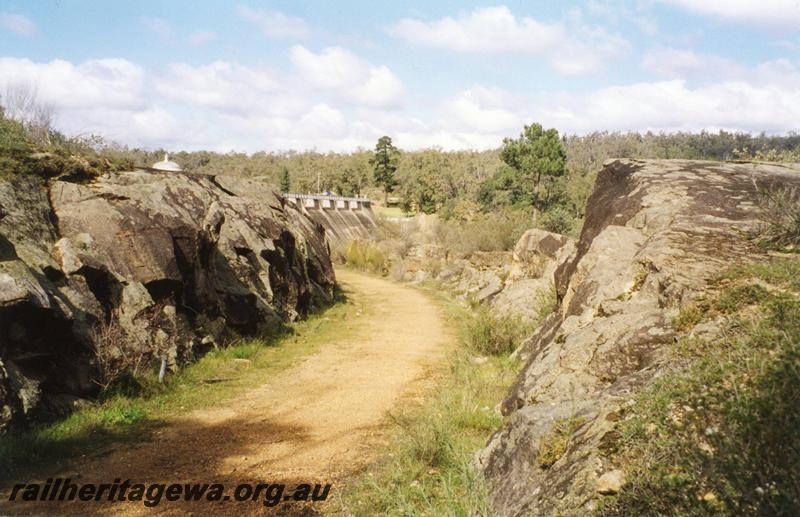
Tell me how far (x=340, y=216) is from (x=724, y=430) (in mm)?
29812

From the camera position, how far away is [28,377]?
5.36m

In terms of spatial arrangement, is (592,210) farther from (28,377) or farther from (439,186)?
(439,186)

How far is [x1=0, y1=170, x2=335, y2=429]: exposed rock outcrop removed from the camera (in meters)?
5.57

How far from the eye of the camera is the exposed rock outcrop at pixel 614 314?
8.90ft

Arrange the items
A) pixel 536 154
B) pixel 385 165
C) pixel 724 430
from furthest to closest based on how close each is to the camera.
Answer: pixel 385 165 → pixel 536 154 → pixel 724 430

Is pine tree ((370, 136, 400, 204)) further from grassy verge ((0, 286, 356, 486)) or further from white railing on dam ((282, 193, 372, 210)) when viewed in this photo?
grassy verge ((0, 286, 356, 486))

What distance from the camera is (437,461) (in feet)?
15.1

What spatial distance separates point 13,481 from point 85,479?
0.56 meters

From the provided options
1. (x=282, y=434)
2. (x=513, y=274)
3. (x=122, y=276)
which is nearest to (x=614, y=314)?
(x=282, y=434)

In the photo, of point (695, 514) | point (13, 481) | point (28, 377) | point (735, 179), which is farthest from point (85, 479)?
point (735, 179)

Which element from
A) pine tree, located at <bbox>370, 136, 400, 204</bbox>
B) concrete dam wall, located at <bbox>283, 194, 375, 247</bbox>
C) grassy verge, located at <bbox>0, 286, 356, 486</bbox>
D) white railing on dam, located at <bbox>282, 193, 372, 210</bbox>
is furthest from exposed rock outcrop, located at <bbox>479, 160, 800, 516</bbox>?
pine tree, located at <bbox>370, 136, 400, 204</bbox>

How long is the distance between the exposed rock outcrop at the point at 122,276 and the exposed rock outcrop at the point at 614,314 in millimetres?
5117

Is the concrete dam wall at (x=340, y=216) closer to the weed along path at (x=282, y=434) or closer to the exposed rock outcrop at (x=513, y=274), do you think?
the exposed rock outcrop at (x=513, y=274)

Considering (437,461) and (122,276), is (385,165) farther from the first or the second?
(437,461)
